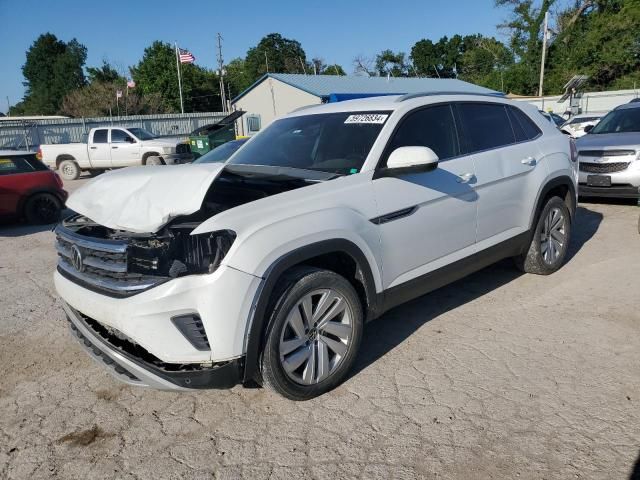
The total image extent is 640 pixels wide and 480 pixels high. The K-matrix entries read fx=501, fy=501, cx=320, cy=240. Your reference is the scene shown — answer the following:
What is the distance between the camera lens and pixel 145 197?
2.91 m

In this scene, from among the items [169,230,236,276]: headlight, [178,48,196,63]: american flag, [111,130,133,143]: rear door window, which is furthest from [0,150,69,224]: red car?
[178,48,196,63]: american flag

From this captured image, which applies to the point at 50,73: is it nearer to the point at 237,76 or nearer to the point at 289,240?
the point at 237,76

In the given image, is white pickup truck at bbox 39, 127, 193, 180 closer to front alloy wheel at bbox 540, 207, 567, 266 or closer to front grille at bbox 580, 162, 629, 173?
front grille at bbox 580, 162, 629, 173

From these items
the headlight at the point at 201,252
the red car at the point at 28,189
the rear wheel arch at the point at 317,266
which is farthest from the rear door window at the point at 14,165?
the rear wheel arch at the point at 317,266

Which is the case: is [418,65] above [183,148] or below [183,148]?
above

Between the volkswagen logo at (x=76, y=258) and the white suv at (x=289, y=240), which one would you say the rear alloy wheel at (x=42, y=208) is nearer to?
the white suv at (x=289, y=240)

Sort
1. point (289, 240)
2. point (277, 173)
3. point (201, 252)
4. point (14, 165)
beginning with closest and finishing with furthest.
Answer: point (201, 252) → point (289, 240) → point (277, 173) → point (14, 165)

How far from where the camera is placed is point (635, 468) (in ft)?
7.72

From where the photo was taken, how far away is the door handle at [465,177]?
3.79m

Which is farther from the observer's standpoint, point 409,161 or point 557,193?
point 557,193

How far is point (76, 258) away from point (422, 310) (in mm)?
2746

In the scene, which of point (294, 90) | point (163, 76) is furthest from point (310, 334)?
point (163, 76)

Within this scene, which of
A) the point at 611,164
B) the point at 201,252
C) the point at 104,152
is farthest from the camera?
the point at 104,152

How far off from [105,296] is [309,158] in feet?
5.69
